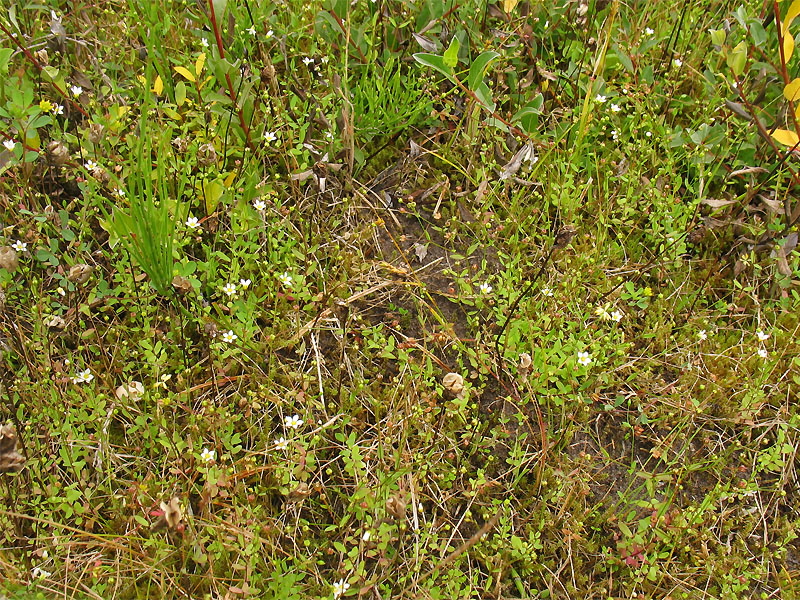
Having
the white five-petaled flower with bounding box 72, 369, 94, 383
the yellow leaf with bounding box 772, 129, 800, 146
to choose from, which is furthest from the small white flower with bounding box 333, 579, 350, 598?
the yellow leaf with bounding box 772, 129, 800, 146

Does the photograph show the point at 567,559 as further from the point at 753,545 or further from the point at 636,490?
the point at 753,545

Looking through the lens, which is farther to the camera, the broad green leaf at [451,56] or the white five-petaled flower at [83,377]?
the broad green leaf at [451,56]

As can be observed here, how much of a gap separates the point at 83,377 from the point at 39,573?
0.71 meters

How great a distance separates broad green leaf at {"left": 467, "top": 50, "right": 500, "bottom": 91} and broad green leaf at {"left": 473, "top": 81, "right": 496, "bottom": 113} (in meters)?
0.03

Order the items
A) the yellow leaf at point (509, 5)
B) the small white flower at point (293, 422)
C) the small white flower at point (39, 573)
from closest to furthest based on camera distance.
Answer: the small white flower at point (39, 573)
the small white flower at point (293, 422)
the yellow leaf at point (509, 5)

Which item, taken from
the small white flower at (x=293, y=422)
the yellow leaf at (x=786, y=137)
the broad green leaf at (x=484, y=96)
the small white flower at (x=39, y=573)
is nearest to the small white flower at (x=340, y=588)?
the small white flower at (x=293, y=422)

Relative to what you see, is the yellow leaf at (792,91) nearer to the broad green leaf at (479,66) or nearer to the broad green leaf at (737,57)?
the broad green leaf at (737,57)

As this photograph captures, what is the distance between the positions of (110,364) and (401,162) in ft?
5.50

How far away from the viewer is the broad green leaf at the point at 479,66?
119 inches

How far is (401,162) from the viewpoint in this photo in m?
3.28

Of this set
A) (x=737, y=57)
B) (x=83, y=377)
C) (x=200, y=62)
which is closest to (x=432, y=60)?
(x=200, y=62)

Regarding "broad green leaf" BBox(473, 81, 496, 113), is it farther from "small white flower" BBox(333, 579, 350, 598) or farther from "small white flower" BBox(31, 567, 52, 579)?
"small white flower" BBox(31, 567, 52, 579)

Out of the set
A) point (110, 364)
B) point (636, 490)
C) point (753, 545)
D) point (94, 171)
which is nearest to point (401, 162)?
point (94, 171)

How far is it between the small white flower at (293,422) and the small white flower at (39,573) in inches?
36.7
